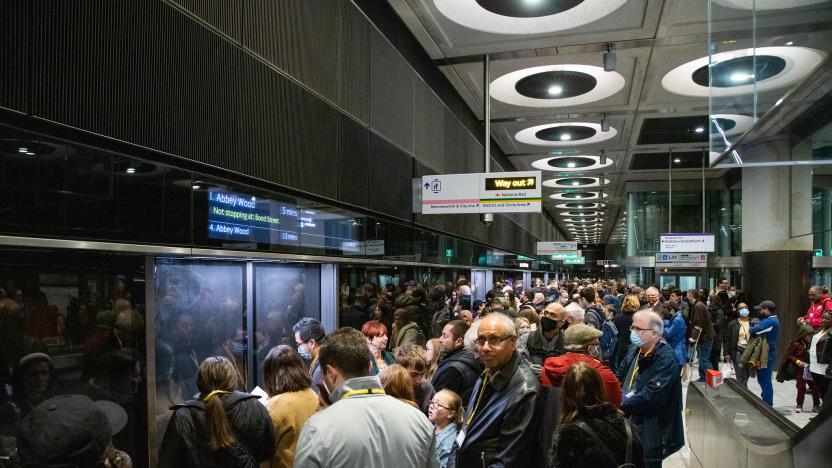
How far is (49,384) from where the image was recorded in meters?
3.28

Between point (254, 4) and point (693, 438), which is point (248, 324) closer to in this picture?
point (254, 4)

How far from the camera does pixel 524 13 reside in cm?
871

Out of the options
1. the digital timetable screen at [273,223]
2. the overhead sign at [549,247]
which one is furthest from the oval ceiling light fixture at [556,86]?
the overhead sign at [549,247]

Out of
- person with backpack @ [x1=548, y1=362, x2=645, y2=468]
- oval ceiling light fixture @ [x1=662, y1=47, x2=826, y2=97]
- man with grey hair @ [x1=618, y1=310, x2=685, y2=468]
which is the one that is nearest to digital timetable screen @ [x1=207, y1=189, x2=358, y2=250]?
person with backpack @ [x1=548, y1=362, x2=645, y2=468]

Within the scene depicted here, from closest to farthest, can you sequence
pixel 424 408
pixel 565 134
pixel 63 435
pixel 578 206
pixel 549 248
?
1. pixel 63 435
2. pixel 424 408
3. pixel 565 134
4. pixel 549 248
5. pixel 578 206

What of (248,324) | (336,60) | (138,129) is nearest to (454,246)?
(336,60)

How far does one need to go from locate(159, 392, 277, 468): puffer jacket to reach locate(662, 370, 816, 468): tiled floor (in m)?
5.18

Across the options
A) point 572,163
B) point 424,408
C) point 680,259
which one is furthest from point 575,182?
point 424,408

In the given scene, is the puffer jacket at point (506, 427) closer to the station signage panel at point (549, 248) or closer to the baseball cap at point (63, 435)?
the baseball cap at point (63, 435)

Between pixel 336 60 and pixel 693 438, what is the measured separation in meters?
5.74

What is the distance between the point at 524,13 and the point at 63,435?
26.8ft

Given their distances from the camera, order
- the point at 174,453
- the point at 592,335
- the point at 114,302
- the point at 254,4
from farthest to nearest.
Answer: the point at 254,4
the point at 592,335
the point at 114,302
the point at 174,453

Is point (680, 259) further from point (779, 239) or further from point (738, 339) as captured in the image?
point (738, 339)

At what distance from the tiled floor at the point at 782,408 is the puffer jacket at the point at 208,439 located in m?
5.18
